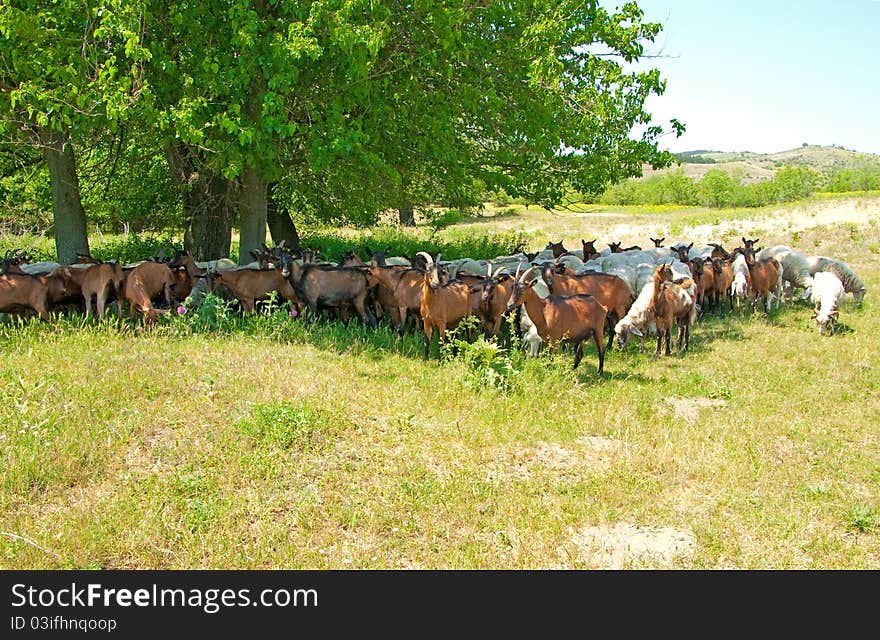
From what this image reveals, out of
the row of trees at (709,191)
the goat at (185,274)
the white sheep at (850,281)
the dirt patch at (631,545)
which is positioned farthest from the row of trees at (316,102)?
the row of trees at (709,191)

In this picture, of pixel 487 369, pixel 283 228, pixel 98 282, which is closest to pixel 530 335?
pixel 487 369

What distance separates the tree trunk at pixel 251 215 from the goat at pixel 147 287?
2.61m

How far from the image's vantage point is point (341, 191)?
56.2 feet

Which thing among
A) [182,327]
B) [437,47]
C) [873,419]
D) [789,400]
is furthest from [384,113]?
[873,419]

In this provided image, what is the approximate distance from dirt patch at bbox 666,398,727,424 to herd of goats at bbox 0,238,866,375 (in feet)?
4.77

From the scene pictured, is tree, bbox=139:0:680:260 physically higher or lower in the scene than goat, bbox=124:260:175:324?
higher

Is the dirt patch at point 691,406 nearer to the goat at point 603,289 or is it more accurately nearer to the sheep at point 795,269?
the goat at point 603,289

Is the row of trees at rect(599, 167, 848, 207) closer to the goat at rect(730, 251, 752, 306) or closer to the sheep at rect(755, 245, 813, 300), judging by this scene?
the sheep at rect(755, 245, 813, 300)

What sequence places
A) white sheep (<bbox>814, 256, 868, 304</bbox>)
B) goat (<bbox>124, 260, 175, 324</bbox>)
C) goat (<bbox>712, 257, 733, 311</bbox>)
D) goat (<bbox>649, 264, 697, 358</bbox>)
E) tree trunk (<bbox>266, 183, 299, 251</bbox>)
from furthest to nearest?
tree trunk (<bbox>266, 183, 299, 251</bbox>)
white sheep (<bbox>814, 256, 868, 304</bbox>)
goat (<bbox>712, 257, 733, 311</bbox>)
goat (<bbox>649, 264, 697, 358</bbox>)
goat (<bbox>124, 260, 175, 324</bbox>)

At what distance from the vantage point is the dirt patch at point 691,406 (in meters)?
8.91

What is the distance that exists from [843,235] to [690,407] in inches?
986

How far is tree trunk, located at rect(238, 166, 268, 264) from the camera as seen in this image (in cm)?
1580

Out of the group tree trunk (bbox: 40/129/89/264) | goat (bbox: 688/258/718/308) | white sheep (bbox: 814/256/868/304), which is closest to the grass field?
goat (bbox: 688/258/718/308)

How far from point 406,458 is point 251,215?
32.9 ft
